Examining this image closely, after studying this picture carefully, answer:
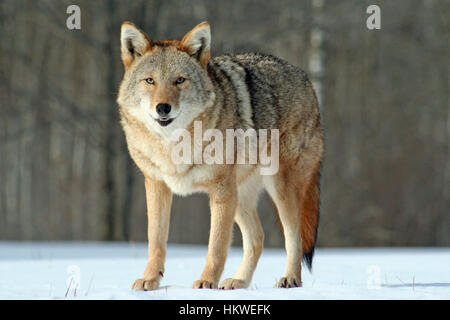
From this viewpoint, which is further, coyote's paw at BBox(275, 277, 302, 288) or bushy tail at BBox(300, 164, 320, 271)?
bushy tail at BBox(300, 164, 320, 271)

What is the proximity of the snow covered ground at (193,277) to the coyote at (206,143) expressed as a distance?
0.28m

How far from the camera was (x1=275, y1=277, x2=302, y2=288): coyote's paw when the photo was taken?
13.3 feet

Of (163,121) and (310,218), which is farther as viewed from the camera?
(310,218)

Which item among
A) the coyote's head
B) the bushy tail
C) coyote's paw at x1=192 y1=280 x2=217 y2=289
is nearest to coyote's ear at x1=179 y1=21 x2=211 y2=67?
the coyote's head

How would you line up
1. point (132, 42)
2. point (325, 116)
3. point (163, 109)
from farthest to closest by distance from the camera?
point (325, 116) → point (132, 42) → point (163, 109)

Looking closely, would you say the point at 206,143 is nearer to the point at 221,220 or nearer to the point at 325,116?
the point at 221,220

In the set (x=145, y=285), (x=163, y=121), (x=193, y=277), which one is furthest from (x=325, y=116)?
(x=145, y=285)

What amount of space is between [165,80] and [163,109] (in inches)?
9.8

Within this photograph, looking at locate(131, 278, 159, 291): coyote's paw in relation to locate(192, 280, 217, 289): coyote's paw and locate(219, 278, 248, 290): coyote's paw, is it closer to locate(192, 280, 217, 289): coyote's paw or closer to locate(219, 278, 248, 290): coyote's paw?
locate(192, 280, 217, 289): coyote's paw

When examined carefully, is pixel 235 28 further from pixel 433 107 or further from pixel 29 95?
pixel 433 107

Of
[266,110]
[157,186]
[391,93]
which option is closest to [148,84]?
[157,186]

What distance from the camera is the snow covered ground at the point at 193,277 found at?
3.29 metres

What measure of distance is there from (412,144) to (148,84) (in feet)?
41.2

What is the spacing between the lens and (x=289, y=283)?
4.07 m
